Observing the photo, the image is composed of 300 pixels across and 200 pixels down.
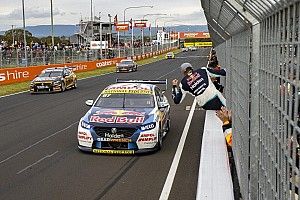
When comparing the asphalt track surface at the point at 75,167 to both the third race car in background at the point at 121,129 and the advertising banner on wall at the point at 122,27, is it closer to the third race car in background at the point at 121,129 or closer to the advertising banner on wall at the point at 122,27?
the third race car in background at the point at 121,129

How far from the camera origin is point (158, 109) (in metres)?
11.3

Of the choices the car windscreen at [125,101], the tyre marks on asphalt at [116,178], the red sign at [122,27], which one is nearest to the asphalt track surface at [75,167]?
the tyre marks on asphalt at [116,178]

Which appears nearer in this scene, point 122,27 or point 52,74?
point 52,74

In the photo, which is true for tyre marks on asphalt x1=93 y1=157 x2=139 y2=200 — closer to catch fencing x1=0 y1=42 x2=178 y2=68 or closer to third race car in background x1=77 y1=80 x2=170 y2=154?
third race car in background x1=77 y1=80 x2=170 y2=154

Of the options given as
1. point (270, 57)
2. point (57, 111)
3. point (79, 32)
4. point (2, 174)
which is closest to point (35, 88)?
point (57, 111)

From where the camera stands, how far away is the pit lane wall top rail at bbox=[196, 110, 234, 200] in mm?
5312

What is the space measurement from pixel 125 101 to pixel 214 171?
5653 mm

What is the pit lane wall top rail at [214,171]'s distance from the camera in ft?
17.4

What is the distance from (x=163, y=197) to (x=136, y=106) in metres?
4.33

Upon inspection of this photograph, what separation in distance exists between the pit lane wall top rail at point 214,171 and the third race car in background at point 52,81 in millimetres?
18580

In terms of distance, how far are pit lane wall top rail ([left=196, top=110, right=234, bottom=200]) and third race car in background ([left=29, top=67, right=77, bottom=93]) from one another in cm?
1858

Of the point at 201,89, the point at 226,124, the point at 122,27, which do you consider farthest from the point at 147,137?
the point at 122,27

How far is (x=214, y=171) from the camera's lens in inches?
241

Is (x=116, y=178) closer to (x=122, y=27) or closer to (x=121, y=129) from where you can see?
(x=121, y=129)
